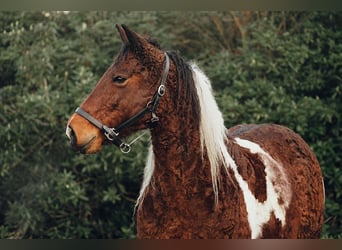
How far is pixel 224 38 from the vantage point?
811cm

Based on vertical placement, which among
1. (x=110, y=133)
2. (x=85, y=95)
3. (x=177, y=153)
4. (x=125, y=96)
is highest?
(x=125, y=96)

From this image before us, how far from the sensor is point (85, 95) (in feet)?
22.2

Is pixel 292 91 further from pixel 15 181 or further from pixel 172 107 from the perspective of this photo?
pixel 172 107

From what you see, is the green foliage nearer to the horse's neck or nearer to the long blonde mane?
the long blonde mane

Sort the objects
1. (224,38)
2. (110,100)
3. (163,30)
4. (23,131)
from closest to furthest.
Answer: (110,100)
(23,131)
(163,30)
(224,38)

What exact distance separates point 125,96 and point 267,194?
1.01 m

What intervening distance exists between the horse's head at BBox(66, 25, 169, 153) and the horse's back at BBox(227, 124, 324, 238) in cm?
58

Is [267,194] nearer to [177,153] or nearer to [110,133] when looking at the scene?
[177,153]

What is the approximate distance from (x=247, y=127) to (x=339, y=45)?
9.46 ft

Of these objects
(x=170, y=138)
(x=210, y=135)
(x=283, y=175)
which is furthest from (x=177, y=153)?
(x=283, y=175)

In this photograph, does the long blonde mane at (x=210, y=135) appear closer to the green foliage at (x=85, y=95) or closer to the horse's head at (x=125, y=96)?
the horse's head at (x=125, y=96)

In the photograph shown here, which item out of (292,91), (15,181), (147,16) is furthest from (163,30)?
(15,181)

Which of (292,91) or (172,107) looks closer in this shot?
(172,107)

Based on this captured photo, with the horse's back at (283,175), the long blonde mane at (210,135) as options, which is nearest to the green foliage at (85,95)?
the horse's back at (283,175)
